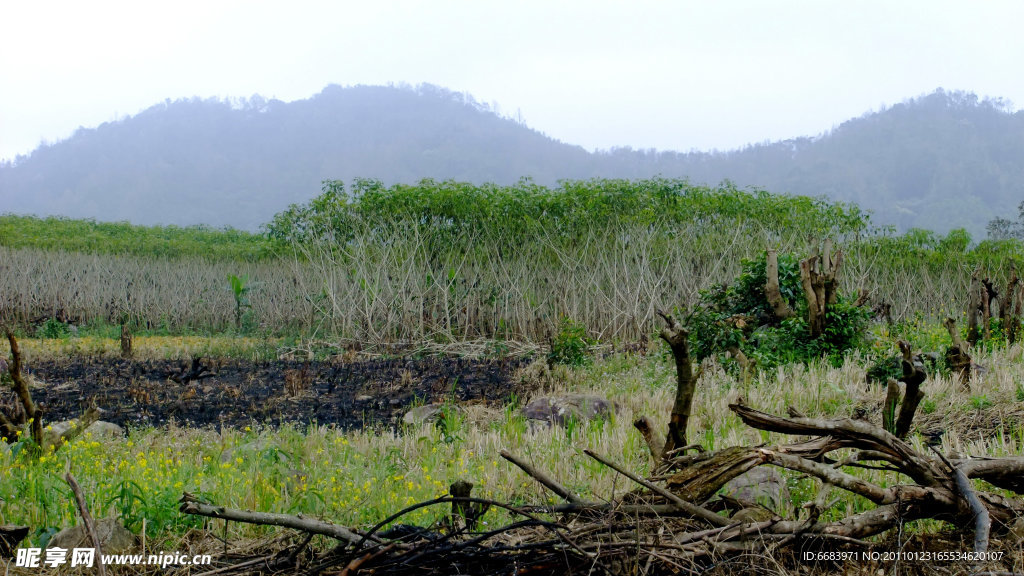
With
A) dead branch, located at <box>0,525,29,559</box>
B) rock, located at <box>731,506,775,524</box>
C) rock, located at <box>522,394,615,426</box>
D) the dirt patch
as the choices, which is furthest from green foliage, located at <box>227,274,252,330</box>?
rock, located at <box>731,506,775,524</box>

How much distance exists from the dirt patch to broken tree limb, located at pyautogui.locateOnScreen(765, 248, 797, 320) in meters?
3.18

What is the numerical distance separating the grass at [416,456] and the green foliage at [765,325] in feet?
2.05

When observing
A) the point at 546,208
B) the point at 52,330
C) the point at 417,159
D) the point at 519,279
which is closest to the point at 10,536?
the point at 519,279

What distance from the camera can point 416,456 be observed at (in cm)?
474

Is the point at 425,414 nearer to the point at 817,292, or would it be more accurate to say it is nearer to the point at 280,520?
the point at 280,520

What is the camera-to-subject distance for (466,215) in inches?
532

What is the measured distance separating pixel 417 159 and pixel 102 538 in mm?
110943

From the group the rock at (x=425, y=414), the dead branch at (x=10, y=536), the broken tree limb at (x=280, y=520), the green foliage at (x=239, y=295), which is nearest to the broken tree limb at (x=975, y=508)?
the broken tree limb at (x=280, y=520)

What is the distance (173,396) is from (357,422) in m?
2.82

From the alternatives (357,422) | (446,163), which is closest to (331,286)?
(357,422)

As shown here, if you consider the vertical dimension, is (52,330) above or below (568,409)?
below

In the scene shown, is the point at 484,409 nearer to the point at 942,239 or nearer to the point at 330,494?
the point at 330,494

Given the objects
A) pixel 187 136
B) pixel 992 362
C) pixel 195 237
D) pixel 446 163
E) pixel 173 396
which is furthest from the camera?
pixel 187 136

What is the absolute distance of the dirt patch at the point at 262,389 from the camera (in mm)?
6949
